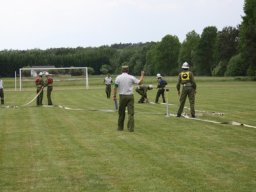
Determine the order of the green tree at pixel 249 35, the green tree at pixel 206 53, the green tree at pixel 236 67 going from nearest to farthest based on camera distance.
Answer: the green tree at pixel 249 35, the green tree at pixel 236 67, the green tree at pixel 206 53

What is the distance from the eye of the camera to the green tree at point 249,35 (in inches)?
3164

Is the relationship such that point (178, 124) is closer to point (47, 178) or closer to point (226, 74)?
point (47, 178)

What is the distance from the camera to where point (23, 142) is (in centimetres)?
1404

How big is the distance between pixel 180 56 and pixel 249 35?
2024 inches

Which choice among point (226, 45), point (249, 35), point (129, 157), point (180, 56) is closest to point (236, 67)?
point (226, 45)

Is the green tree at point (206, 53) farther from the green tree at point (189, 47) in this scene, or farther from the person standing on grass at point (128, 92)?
the person standing on grass at point (128, 92)

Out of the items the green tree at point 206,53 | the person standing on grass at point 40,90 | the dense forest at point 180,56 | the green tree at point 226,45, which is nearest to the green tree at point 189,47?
the dense forest at point 180,56

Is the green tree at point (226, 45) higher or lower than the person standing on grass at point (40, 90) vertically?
higher

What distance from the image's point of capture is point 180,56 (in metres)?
Answer: 132

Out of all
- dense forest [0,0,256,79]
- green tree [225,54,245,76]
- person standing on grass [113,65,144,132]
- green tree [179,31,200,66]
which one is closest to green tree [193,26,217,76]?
dense forest [0,0,256,79]

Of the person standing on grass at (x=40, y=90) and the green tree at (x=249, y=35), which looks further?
the green tree at (x=249, y=35)

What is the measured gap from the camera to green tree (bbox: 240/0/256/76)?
80.4 meters

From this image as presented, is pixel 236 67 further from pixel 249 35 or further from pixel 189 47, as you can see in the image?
pixel 189 47

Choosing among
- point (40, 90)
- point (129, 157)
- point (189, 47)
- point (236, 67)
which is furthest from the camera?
point (189, 47)
